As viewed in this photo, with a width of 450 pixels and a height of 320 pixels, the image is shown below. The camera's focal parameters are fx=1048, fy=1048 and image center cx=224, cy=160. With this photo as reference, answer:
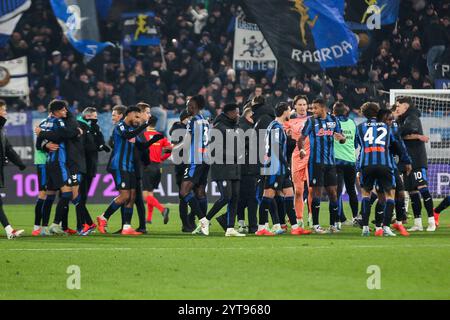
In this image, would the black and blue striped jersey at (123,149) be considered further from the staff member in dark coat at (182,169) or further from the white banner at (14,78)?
the white banner at (14,78)

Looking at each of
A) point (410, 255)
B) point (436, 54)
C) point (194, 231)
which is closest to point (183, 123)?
point (194, 231)

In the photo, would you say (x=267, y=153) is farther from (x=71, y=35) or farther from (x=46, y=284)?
(x=71, y=35)

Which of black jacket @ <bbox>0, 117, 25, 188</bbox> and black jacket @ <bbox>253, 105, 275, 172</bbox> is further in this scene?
black jacket @ <bbox>253, 105, 275, 172</bbox>

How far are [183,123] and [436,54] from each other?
13.2m

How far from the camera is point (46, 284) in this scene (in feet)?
35.1

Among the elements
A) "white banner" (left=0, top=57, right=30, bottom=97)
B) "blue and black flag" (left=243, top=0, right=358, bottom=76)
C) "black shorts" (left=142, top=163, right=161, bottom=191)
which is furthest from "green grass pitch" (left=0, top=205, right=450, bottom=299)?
"white banner" (left=0, top=57, right=30, bottom=97)

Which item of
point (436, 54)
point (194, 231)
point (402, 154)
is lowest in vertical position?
point (194, 231)

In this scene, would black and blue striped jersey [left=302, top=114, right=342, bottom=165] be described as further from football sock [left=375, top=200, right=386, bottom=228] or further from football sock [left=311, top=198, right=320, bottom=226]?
football sock [left=375, top=200, right=386, bottom=228]

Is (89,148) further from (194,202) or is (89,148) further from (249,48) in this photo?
(249,48)

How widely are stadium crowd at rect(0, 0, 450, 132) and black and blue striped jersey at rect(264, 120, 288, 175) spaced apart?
10444mm

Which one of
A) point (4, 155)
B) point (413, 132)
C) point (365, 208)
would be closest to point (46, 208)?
point (4, 155)

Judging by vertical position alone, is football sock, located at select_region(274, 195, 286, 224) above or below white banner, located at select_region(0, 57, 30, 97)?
below

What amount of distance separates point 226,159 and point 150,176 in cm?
409

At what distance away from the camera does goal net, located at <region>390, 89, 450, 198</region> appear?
78.8 feet
